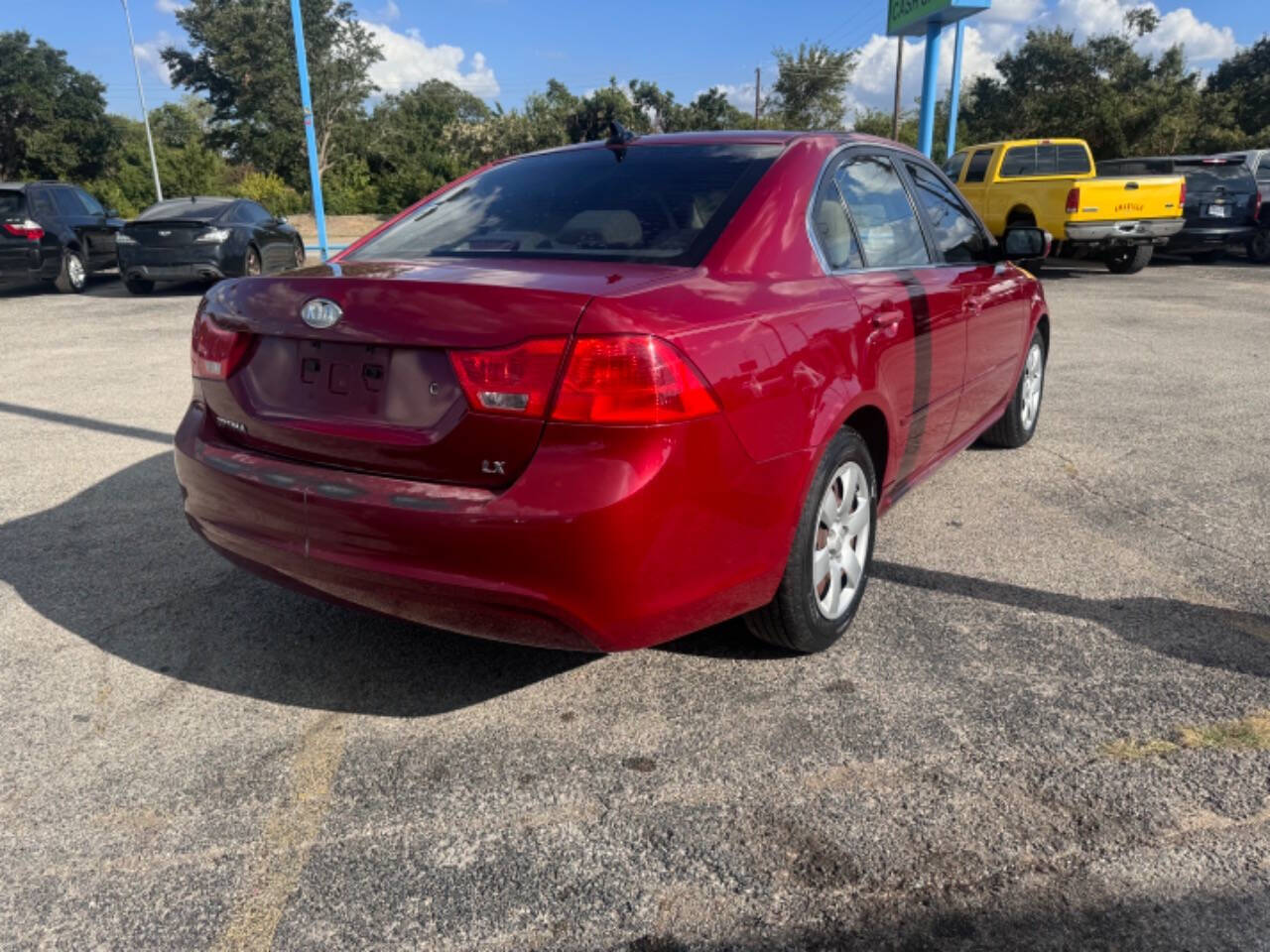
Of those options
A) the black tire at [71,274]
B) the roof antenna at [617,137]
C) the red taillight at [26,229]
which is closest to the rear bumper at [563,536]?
the roof antenna at [617,137]

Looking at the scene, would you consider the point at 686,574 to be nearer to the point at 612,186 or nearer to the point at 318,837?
the point at 318,837

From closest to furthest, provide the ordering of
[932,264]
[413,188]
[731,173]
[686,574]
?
[686,574] → [731,173] → [932,264] → [413,188]

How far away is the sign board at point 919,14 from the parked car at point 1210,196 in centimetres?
579

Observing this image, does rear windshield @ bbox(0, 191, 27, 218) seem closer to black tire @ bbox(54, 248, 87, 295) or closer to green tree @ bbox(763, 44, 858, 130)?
black tire @ bbox(54, 248, 87, 295)

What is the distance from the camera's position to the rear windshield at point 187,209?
1341cm

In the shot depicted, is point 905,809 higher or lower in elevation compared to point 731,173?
lower

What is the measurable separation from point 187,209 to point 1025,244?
12.4 m

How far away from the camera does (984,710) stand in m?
2.78

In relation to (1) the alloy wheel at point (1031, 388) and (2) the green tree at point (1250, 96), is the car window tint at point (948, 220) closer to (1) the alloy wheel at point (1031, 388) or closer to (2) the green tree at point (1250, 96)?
(1) the alloy wheel at point (1031, 388)

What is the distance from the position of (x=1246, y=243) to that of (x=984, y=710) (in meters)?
17.4

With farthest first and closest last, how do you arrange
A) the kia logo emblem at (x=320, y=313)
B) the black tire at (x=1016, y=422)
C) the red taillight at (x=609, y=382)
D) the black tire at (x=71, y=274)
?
the black tire at (x=71, y=274), the black tire at (x=1016, y=422), the kia logo emblem at (x=320, y=313), the red taillight at (x=609, y=382)

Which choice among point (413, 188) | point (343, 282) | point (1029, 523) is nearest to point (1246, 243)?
point (1029, 523)

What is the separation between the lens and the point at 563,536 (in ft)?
7.55

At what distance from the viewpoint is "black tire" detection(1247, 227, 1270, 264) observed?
16.6 metres
